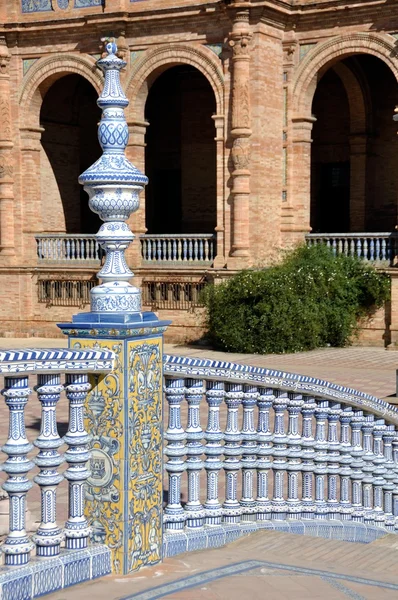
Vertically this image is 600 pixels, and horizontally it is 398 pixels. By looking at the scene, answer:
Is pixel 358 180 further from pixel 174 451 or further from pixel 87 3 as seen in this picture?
pixel 174 451

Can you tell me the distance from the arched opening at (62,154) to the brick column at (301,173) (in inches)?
218

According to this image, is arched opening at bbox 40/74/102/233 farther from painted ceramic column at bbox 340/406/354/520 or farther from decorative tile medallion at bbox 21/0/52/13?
painted ceramic column at bbox 340/406/354/520

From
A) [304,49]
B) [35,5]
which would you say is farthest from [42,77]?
[304,49]

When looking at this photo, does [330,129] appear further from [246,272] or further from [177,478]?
[177,478]

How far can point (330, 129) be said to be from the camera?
24.6m

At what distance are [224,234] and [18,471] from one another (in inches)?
640

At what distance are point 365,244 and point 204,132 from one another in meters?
7.09

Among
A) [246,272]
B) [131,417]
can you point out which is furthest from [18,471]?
[246,272]

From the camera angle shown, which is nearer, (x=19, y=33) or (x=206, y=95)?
(x=19, y=33)

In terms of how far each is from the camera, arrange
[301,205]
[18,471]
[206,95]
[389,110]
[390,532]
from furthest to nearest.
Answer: [206,95] < [389,110] < [301,205] < [390,532] < [18,471]

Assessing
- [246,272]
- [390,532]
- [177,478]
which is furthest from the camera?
[246,272]

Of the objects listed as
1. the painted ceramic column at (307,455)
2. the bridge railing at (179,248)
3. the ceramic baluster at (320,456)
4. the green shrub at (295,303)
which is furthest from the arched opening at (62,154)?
the painted ceramic column at (307,455)

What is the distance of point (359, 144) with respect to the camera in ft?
75.8

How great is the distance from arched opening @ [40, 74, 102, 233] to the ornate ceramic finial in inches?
715
